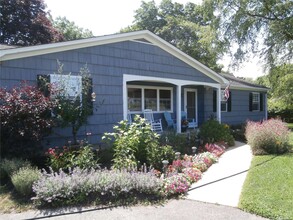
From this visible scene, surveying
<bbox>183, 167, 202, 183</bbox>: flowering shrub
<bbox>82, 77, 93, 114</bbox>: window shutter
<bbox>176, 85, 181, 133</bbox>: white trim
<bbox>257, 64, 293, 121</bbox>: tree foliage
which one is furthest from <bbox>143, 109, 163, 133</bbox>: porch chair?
<bbox>257, 64, 293, 121</bbox>: tree foliage

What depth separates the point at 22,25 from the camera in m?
23.4

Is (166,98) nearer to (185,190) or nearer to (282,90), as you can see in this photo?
(185,190)

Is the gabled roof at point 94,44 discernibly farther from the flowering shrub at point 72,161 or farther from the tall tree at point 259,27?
the tall tree at point 259,27

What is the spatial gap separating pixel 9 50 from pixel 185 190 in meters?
5.60

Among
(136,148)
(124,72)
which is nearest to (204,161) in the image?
(136,148)

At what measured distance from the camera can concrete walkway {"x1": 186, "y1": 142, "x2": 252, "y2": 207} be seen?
530cm

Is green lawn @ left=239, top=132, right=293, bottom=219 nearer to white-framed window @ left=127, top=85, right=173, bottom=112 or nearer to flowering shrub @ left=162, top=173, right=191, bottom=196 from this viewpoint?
flowering shrub @ left=162, top=173, right=191, bottom=196

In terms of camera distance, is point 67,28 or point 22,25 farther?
point 67,28

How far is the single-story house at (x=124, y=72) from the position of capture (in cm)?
773

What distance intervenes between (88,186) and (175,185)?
1763 mm

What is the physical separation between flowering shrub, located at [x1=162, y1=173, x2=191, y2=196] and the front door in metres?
9.13

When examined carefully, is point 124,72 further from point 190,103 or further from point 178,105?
point 190,103

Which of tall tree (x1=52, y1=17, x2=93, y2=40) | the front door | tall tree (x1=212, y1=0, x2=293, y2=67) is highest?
tall tree (x1=52, y1=17, x2=93, y2=40)

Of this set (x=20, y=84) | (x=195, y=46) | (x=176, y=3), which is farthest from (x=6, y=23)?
(x=176, y=3)
